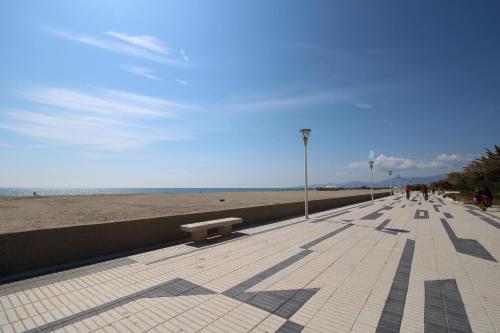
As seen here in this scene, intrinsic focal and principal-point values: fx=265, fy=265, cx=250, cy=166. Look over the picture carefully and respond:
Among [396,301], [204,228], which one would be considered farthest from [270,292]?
[204,228]

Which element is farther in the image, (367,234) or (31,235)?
(367,234)

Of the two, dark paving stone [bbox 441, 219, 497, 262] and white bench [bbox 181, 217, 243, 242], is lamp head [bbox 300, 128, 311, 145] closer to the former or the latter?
white bench [bbox 181, 217, 243, 242]

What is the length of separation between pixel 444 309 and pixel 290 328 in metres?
2.29

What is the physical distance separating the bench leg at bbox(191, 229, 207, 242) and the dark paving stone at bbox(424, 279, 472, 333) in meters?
5.66

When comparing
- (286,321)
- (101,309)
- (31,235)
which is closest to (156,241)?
(31,235)

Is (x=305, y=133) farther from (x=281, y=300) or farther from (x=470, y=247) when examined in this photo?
(x=281, y=300)

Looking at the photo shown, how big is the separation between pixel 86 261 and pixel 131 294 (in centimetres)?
236

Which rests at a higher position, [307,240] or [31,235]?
[31,235]

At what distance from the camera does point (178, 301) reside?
398 cm

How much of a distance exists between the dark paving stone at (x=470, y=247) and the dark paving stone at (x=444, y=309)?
265cm

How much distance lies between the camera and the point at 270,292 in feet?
14.1

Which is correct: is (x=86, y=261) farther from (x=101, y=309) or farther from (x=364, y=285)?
(x=364, y=285)

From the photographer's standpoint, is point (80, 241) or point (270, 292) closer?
point (270, 292)

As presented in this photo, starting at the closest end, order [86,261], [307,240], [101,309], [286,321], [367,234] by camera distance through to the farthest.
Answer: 1. [286,321]
2. [101,309]
3. [86,261]
4. [307,240]
5. [367,234]
